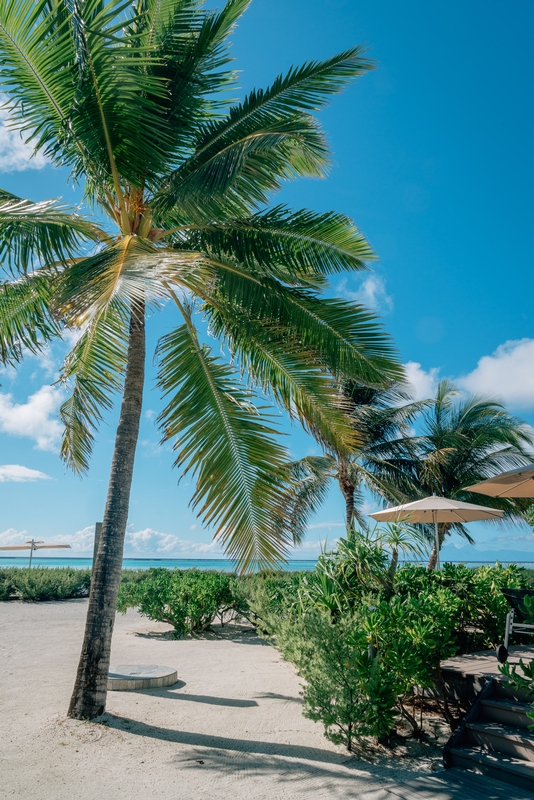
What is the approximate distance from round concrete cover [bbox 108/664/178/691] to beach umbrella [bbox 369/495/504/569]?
4.49 m

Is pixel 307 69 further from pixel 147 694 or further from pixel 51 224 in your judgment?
pixel 147 694

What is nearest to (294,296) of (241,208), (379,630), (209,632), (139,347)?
(241,208)

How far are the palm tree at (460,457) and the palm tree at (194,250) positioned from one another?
1378 centimetres

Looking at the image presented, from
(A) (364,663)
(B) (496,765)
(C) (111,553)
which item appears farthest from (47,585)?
(B) (496,765)

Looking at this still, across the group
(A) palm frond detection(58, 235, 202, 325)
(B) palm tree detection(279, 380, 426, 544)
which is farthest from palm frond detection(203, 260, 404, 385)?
(B) palm tree detection(279, 380, 426, 544)

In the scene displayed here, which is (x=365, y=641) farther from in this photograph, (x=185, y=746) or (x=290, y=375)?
(x=290, y=375)

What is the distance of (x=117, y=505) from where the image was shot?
20.3ft

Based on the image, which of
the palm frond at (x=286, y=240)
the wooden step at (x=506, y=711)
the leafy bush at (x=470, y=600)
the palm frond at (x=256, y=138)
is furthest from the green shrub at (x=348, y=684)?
the palm frond at (x=256, y=138)

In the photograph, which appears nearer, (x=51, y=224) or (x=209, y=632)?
(x=51, y=224)

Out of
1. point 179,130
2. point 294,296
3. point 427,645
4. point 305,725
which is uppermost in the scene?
point 179,130

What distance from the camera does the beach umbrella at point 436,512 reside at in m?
10.7

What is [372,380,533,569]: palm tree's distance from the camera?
67.9ft

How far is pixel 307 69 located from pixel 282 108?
0.47 m

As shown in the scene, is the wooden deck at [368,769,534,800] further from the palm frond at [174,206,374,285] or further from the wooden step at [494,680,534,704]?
the palm frond at [174,206,374,285]
